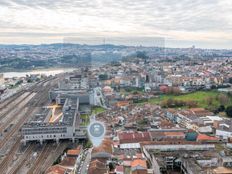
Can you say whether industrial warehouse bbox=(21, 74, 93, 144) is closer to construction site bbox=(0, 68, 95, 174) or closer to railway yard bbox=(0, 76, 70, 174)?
construction site bbox=(0, 68, 95, 174)

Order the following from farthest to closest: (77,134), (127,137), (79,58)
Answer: (79,58)
(77,134)
(127,137)

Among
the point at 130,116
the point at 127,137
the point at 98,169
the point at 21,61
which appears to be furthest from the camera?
the point at 21,61

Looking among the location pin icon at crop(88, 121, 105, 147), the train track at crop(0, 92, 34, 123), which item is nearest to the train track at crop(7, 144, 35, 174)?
the location pin icon at crop(88, 121, 105, 147)

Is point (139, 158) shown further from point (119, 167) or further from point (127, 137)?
point (127, 137)

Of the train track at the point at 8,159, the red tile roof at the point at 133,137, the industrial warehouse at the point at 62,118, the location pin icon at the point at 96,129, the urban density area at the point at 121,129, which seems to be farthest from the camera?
the industrial warehouse at the point at 62,118

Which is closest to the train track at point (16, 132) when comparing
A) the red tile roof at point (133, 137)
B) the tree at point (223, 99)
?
the red tile roof at point (133, 137)

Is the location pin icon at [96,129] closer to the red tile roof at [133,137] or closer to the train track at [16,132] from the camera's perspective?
the red tile roof at [133,137]

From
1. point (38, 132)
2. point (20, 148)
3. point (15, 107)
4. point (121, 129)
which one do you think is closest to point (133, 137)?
point (121, 129)

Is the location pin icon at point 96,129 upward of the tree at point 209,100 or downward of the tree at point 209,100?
upward

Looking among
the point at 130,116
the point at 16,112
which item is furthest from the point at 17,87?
the point at 130,116
